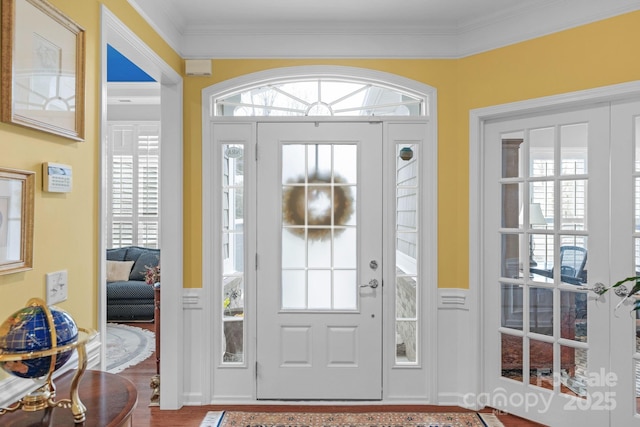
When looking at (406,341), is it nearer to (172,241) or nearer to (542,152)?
(542,152)

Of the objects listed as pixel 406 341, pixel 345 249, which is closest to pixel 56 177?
pixel 345 249

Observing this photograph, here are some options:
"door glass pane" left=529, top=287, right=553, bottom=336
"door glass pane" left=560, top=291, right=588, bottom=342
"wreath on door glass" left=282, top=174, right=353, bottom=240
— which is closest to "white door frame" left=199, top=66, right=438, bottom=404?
"wreath on door glass" left=282, top=174, right=353, bottom=240

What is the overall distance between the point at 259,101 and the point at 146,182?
3.81 meters

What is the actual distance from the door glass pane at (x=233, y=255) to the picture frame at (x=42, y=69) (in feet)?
4.79

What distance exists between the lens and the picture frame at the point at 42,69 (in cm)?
144

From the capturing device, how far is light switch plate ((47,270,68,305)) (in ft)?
5.49

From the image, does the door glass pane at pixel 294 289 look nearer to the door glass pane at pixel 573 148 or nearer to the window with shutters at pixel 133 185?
the door glass pane at pixel 573 148

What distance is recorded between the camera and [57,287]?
1.73m

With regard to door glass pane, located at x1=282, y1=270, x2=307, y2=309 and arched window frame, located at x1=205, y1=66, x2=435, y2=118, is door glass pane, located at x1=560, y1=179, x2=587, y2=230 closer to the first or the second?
arched window frame, located at x1=205, y1=66, x2=435, y2=118

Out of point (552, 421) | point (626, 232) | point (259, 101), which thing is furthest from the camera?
point (259, 101)

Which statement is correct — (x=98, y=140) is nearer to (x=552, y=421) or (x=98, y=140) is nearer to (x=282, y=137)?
(x=282, y=137)

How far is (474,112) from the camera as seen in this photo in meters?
3.15

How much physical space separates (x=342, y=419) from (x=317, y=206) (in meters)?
1.51

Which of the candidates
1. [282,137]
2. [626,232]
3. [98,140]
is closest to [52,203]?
[98,140]
